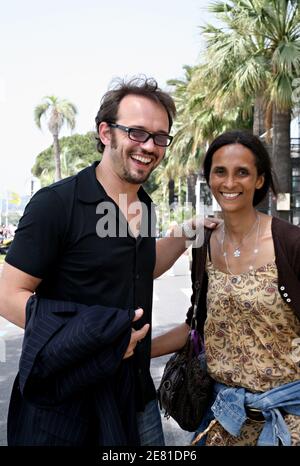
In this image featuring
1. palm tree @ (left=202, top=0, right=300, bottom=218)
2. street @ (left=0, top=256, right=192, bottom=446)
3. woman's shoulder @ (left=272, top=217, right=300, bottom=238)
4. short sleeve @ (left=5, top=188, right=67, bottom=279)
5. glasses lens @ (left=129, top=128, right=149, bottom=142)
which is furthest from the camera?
palm tree @ (left=202, top=0, right=300, bottom=218)

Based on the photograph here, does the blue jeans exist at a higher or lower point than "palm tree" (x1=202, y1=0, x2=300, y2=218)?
A: lower

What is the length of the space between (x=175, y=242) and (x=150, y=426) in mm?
808

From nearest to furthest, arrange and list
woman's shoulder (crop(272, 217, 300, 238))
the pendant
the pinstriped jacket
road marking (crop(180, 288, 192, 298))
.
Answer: the pinstriped jacket < woman's shoulder (crop(272, 217, 300, 238)) < the pendant < road marking (crop(180, 288, 192, 298))

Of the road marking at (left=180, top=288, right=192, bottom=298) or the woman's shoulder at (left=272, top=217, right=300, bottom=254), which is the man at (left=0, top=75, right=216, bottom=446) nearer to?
the woman's shoulder at (left=272, top=217, right=300, bottom=254)

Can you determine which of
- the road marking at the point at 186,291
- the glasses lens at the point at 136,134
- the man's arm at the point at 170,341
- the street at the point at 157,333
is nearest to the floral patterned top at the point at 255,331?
the man's arm at the point at 170,341

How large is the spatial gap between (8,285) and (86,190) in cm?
42

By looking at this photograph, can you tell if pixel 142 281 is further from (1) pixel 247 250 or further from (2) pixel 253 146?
(2) pixel 253 146

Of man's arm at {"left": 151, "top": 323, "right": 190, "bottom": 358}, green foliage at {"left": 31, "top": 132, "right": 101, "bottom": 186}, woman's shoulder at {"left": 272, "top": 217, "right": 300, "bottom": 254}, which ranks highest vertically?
green foliage at {"left": 31, "top": 132, "right": 101, "bottom": 186}

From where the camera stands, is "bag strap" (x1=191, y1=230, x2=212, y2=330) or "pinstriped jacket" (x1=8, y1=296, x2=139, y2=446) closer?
"pinstriped jacket" (x1=8, y1=296, x2=139, y2=446)

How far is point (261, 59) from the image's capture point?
12844 mm

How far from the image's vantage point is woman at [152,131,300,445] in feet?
6.59

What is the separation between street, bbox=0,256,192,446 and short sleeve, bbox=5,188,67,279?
2.51m

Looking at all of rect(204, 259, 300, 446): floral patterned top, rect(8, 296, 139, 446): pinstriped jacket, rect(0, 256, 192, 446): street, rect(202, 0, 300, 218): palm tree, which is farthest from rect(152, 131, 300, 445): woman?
rect(202, 0, 300, 218): palm tree

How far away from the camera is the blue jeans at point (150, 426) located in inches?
79.2
